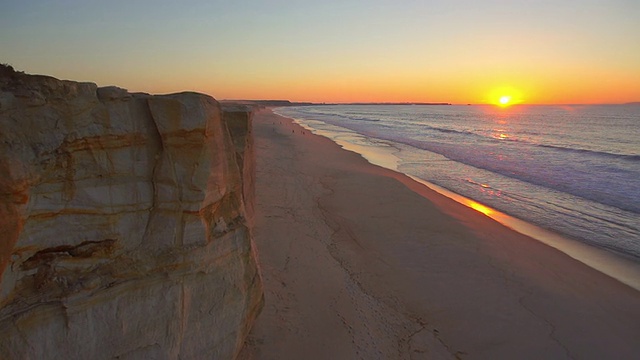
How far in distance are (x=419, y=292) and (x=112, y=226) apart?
7.45 metres

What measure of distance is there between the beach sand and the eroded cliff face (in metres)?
2.09

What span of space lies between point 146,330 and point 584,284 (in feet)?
37.2

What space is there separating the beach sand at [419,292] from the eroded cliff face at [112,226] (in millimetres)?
2094

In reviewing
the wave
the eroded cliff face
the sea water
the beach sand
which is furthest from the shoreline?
the wave

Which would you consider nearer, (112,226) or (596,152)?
(112,226)

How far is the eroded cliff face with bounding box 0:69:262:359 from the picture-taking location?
3.72 m

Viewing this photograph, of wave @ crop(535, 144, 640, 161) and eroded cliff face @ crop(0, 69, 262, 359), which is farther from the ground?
eroded cliff face @ crop(0, 69, 262, 359)

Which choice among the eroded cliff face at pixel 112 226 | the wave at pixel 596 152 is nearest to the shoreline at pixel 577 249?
the eroded cliff face at pixel 112 226

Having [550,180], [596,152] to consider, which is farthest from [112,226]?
[596,152]

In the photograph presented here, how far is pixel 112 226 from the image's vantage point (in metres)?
4.32

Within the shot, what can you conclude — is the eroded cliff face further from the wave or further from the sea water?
the wave

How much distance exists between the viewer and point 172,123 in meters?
4.50

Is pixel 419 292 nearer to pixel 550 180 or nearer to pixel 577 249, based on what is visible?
pixel 577 249

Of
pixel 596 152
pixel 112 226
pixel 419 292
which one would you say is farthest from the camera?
pixel 596 152
